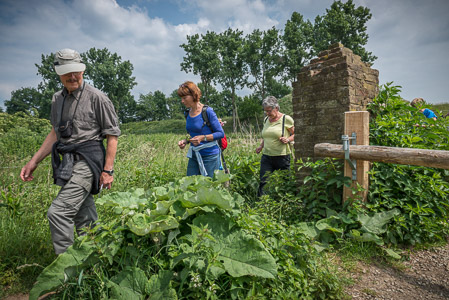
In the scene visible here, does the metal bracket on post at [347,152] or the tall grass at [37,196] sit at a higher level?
the metal bracket on post at [347,152]

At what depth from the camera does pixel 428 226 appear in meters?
2.82

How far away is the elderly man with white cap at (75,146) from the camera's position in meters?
2.16

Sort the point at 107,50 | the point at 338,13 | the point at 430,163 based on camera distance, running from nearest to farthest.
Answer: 1. the point at 430,163
2. the point at 338,13
3. the point at 107,50

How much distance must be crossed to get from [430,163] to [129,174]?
455 cm

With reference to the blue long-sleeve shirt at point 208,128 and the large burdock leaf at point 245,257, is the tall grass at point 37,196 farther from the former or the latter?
the large burdock leaf at point 245,257

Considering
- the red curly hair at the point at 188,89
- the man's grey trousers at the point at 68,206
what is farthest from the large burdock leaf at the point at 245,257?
the red curly hair at the point at 188,89

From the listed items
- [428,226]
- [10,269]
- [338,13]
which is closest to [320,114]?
[428,226]

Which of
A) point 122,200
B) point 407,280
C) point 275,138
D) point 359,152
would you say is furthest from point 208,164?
point 407,280

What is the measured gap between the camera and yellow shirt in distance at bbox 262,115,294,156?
13.8 ft

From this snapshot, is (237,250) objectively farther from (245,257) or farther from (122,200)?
(122,200)

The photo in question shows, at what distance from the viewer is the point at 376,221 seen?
283 cm

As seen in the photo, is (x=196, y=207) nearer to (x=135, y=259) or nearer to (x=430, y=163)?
(x=135, y=259)

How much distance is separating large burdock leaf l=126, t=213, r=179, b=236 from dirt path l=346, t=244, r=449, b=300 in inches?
65.7

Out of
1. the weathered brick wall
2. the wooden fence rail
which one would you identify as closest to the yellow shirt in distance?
the weathered brick wall
